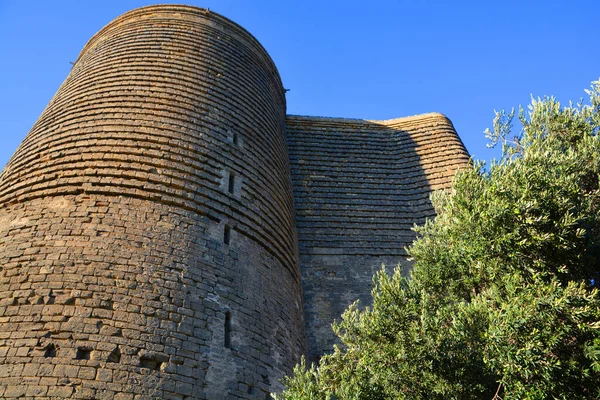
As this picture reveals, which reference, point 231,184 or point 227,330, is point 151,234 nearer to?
point 227,330

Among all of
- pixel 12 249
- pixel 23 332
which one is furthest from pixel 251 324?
pixel 12 249

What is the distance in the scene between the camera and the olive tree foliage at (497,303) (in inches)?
198

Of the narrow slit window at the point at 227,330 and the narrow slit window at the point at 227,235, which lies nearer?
the narrow slit window at the point at 227,330

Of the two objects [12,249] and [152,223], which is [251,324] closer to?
[152,223]

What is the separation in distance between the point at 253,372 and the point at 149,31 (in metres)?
7.11

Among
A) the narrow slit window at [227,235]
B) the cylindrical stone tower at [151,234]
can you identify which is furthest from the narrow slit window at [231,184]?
the narrow slit window at [227,235]

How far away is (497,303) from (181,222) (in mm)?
4287

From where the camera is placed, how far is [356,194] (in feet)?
38.1

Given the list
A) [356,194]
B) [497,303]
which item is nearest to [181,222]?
[497,303]

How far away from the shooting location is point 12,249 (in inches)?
265

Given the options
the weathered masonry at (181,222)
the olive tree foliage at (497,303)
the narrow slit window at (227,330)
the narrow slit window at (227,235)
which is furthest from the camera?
the narrow slit window at (227,235)

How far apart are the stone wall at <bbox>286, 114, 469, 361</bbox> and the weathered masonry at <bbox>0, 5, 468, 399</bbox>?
4 centimetres

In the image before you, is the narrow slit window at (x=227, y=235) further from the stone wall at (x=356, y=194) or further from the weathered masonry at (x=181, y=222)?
the stone wall at (x=356, y=194)

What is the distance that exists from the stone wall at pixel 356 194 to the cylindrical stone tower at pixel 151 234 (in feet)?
2.57
